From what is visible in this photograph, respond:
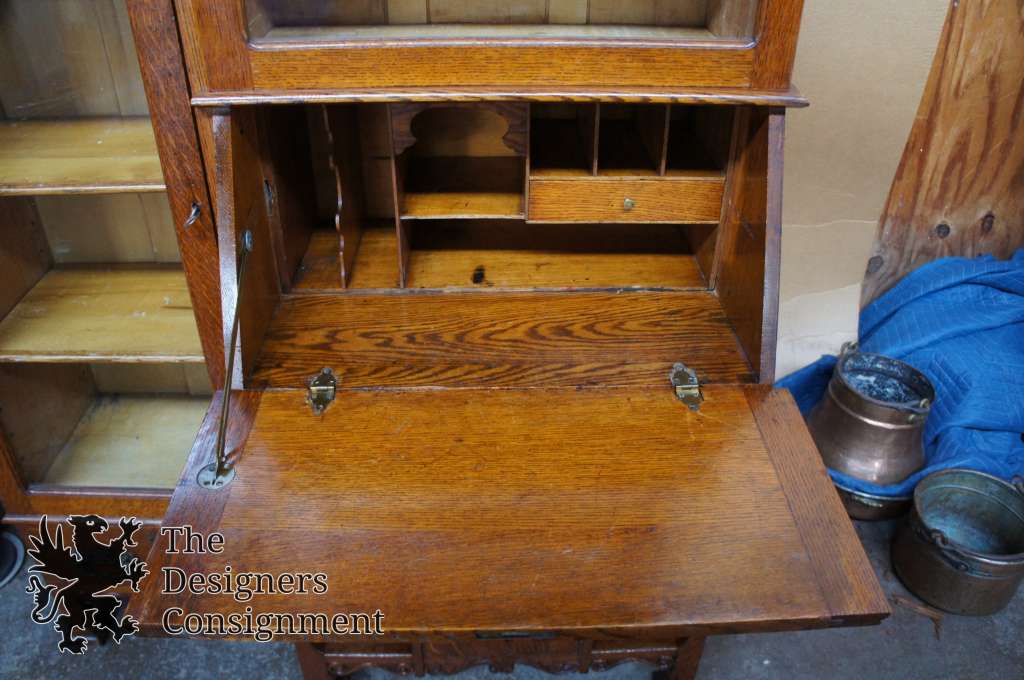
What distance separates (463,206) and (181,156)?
508 millimetres

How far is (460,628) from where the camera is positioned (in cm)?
101

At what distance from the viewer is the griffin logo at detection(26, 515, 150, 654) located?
1.92 m

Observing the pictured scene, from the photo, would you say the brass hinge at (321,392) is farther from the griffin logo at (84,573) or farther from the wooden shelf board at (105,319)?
the griffin logo at (84,573)

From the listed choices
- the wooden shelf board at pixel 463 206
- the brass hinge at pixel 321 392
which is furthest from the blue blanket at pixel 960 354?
the brass hinge at pixel 321 392

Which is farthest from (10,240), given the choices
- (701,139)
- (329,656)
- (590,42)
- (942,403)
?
(942,403)

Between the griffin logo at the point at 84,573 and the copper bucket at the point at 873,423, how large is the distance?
183cm

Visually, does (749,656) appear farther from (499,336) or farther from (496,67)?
(496,67)

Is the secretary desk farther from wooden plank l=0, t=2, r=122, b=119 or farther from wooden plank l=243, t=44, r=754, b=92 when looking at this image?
wooden plank l=0, t=2, r=122, b=119

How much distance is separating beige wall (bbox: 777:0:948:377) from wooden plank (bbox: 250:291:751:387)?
81cm

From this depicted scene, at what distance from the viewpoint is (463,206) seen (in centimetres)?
154

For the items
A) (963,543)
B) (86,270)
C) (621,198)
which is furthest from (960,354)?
(86,270)

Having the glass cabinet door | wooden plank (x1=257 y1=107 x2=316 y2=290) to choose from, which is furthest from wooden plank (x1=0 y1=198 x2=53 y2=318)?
wooden plank (x1=257 y1=107 x2=316 y2=290)

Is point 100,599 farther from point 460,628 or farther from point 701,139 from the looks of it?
point 701,139

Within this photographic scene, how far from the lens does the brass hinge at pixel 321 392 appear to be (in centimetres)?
132
